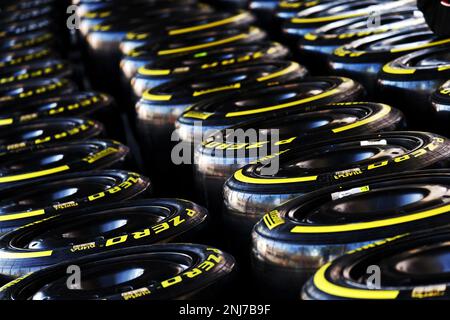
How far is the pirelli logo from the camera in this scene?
185 centimetres

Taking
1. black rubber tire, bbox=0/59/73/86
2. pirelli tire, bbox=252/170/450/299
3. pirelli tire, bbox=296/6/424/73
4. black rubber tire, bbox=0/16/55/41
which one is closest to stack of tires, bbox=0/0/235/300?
pirelli tire, bbox=252/170/450/299

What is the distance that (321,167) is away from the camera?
2.21 m

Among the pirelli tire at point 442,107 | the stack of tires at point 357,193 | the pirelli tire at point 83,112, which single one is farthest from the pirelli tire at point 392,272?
the pirelli tire at point 83,112

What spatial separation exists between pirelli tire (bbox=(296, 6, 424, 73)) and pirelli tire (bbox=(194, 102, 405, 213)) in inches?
27.3

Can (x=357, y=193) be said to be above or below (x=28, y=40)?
above

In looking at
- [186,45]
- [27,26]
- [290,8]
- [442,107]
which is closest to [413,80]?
[442,107]

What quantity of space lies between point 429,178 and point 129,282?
2.13 feet

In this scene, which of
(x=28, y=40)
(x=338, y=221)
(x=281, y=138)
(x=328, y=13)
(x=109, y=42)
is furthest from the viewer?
(x=28, y=40)

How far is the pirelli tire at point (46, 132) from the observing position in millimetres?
3177

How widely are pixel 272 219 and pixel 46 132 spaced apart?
173cm

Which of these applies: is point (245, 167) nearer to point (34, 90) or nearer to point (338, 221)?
point (338, 221)

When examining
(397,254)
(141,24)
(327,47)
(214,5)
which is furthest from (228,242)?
(214,5)

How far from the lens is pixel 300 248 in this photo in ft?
5.73
